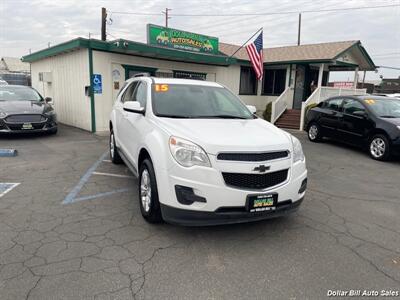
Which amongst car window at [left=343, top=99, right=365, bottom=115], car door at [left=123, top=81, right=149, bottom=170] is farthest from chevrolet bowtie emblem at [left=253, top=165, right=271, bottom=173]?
car window at [left=343, top=99, right=365, bottom=115]

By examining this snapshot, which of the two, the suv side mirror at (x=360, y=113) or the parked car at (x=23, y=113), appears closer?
the suv side mirror at (x=360, y=113)

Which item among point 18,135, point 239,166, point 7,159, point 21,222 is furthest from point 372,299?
point 18,135

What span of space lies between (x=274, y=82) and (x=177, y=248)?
617 inches

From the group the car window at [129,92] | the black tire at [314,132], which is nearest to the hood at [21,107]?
the car window at [129,92]

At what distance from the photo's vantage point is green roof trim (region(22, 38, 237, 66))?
10242mm

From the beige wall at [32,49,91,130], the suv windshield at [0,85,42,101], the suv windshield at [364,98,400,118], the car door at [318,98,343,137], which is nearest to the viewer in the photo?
the suv windshield at [364,98,400,118]

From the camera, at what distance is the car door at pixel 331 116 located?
9.30 metres

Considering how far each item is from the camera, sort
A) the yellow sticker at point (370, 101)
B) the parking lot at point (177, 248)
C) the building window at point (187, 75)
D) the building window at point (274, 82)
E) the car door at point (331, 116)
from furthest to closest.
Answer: the building window at point (274, 82) < the building window at point (187, 75) < the car door at point (331, 116) < the yellow sticker at point (370, 101) < the parking lot at point (177, 248)

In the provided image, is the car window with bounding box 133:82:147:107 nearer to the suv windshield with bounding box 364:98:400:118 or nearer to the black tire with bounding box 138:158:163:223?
the black tire with bounding box 138:158:163:223

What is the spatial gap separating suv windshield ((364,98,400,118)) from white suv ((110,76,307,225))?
565 centimetres

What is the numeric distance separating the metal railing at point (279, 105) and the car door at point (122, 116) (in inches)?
397

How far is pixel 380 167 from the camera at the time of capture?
7.20 meters

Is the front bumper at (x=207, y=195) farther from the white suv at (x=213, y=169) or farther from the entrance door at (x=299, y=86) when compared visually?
the entrance door at (x=299, y=86)

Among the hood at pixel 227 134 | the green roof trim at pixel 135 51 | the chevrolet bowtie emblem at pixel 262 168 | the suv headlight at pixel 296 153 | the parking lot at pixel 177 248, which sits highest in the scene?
the green roof trim at pixel 135 51
